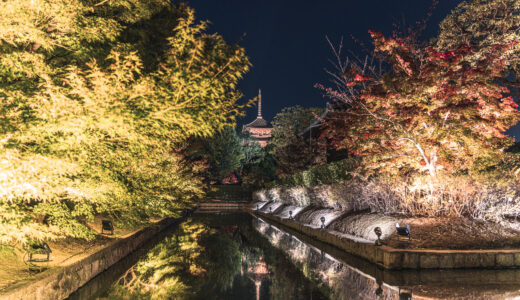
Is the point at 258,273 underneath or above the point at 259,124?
underneath

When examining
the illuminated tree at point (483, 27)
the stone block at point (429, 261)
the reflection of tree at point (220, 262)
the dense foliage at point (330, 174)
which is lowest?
the reflection of tree at point (220, 262)

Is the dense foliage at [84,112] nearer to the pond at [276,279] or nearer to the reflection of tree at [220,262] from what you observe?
the pond at [276,279]

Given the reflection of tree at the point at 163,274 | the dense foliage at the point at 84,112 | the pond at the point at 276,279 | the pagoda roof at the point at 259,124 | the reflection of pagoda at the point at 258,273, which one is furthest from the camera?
the pagoda roof at the point at 259,124

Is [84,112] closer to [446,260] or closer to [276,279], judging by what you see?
[276,279]

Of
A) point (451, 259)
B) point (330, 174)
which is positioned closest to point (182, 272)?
point (451, 259)

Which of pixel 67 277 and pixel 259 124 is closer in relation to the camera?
pixel 67 277

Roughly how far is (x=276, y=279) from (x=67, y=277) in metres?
4.19

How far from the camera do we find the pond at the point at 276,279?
23.8ft

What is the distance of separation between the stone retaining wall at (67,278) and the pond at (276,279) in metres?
0.20

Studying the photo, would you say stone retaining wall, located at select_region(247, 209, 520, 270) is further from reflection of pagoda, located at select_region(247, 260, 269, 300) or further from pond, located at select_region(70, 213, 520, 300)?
reflection of pagoda, located at select_region(247, 260, 269, 300)

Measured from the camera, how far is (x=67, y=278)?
7.23 metres

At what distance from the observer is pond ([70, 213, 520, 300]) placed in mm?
7242

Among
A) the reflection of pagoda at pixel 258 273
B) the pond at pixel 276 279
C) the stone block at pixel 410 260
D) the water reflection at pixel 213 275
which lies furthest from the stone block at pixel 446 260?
the reflection of pagoda at pixel 258 273

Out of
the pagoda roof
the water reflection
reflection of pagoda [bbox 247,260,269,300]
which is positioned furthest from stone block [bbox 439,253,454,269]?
the pagoda roof
